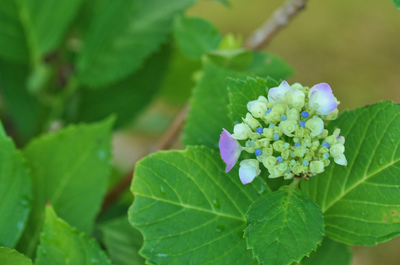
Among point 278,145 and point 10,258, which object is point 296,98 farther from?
point 10,258

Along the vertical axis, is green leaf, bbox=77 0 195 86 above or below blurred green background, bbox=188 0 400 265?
above

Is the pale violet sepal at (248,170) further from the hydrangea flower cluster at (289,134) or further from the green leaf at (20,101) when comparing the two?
the green leaf at (20,101)

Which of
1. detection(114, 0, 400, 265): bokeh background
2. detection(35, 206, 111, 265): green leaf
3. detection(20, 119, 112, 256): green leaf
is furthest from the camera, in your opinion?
detection(114, 0, 400, 265): bokeh background

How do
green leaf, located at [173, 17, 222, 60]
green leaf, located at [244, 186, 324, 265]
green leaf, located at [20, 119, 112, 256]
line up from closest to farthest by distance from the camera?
1. green leaf, located at [244, 186, 324, 265]
2. green leaf, located at [20, 119, 112, 256]
3. green leaf, located at [173, 17, 222, 60]

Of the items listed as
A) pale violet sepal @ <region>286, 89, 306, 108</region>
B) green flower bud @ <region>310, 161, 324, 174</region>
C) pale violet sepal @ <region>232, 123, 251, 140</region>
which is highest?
pale violet sepal @ <region>286, 89, 306, 108</region>

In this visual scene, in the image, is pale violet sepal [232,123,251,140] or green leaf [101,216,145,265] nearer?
pale violet sepal [232,123,251,140]

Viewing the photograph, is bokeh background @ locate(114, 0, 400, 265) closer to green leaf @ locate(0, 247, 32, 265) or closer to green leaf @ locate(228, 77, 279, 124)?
green leaf @ locate(228, 77, 279, 124)

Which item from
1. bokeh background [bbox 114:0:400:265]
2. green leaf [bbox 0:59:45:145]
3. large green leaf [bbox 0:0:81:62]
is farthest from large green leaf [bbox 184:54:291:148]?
bokeh background [bbox 114:0:400:265]

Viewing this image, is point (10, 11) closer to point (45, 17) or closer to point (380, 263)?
point (45, 17)

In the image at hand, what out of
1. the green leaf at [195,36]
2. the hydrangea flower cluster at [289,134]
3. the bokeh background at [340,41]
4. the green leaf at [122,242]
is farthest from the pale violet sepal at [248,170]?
the bokeh background at [340,41]
